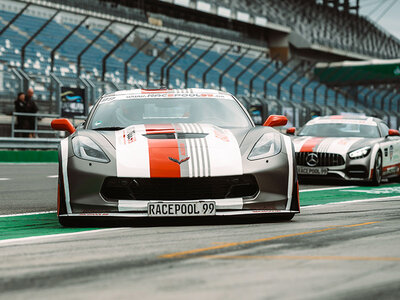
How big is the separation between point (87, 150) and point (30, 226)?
0.79 m

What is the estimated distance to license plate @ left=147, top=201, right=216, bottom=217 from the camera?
19.1 ft

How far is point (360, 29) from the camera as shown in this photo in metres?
65.4

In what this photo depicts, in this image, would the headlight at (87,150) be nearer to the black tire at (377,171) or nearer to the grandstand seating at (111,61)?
the black tire at (377,171)

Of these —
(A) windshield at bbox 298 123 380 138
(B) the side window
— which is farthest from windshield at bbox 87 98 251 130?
(B) the side window

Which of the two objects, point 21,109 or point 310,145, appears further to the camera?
point 21,109

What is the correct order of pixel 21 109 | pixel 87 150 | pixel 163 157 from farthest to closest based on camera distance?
1. pixel 21 109
2. pixel 87 150
3. pixel 163 157

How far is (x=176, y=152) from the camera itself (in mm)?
6055

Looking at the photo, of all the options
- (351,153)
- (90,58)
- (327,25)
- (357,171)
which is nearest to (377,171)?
(357,171)

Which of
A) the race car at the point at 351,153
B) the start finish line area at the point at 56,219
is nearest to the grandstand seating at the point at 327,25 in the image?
the race car at the point at 351,153

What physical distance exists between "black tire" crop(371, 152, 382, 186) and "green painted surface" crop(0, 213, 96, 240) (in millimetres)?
6436

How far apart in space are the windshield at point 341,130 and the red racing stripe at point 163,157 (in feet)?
24.4

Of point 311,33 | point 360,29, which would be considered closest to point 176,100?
point 311,33

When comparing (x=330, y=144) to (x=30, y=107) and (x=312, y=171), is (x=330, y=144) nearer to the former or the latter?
(x=312, y=171)

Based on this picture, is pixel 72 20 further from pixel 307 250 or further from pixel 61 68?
pixel 307 250
